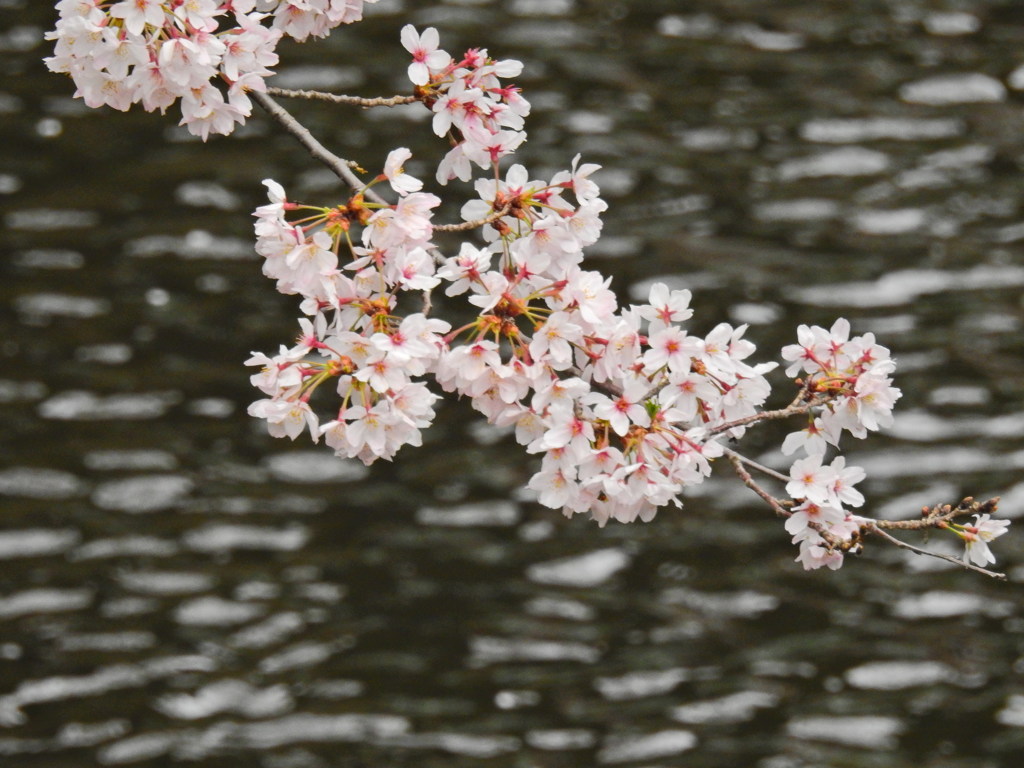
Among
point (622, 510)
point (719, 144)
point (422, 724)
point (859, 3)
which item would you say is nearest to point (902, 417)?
point (719, 144)

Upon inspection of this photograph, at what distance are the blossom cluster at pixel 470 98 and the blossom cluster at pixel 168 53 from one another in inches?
5.9

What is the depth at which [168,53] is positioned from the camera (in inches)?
47.9

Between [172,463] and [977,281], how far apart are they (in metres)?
2.33

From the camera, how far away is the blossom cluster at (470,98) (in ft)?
4.28

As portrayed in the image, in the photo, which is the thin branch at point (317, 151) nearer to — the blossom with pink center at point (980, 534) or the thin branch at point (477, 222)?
the thin branch at point (477, 222)

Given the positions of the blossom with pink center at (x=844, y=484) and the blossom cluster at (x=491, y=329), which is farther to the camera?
the blossom with pink center at (x=844, y=484)

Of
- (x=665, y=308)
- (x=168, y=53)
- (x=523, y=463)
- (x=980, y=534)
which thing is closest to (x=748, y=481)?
(x=665, y=308)

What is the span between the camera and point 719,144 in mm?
3814

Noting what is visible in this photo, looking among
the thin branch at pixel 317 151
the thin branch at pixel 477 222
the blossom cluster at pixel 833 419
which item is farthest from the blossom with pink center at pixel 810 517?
the thin branch at pixel 317 151

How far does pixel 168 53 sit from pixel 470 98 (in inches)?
11.7

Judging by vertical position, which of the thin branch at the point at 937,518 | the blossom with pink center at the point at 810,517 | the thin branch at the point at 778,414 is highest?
the thin branch at the point at 778,414

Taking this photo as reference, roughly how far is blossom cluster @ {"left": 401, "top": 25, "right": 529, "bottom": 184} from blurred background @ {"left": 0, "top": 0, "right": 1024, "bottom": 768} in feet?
7.06

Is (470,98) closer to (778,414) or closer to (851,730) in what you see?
(778,414)

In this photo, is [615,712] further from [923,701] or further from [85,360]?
[85,360]
